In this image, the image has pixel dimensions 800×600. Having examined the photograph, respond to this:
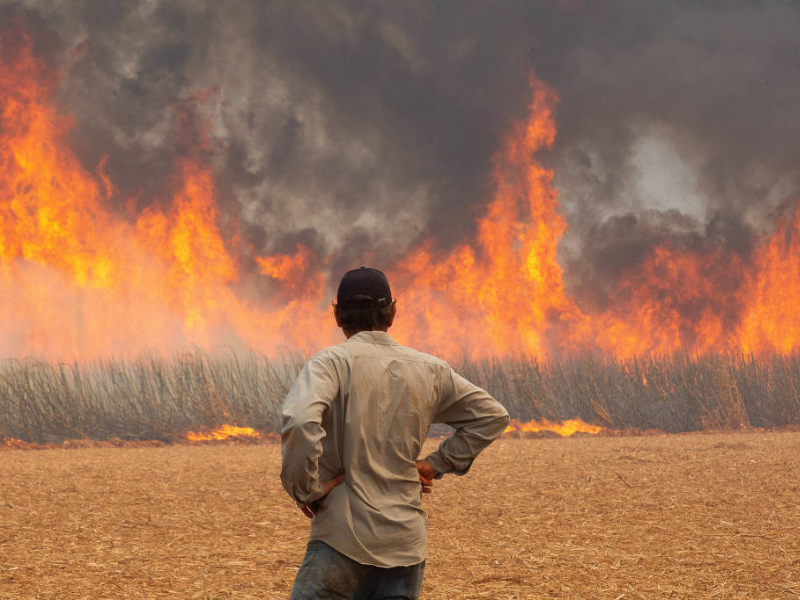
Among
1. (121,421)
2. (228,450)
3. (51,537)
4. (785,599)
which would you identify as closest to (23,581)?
(51,537)

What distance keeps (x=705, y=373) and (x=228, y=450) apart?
9407 mm

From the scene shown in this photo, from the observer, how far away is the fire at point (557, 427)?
50.4 ft

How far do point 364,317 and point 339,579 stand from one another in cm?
71

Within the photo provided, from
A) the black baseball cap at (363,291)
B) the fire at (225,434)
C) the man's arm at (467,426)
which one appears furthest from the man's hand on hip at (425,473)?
the fire at (225,434)

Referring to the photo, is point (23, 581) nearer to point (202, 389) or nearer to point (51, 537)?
point (51, 537)

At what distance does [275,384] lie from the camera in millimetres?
15133

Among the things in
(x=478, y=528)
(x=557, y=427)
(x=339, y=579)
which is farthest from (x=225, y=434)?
(x=339, y=579)

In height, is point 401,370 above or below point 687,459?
above

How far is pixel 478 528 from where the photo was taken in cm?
651

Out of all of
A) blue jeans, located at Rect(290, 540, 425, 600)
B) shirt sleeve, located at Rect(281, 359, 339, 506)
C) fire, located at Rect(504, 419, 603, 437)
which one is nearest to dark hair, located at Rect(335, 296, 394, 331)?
shirt sleeve, located at Rect(281, 359, 339, 506)

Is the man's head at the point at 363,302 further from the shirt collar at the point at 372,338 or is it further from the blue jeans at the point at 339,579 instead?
the blue jeans at the point at 339,579

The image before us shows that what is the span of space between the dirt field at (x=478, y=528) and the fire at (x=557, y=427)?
4971mm

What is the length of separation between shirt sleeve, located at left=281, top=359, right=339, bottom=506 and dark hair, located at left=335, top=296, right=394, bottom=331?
23 centimetres

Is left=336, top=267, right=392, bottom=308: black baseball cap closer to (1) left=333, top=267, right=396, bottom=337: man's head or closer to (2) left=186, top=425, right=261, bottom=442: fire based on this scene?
(1) left=333, top=267, right=396, bottom=337: man's head
